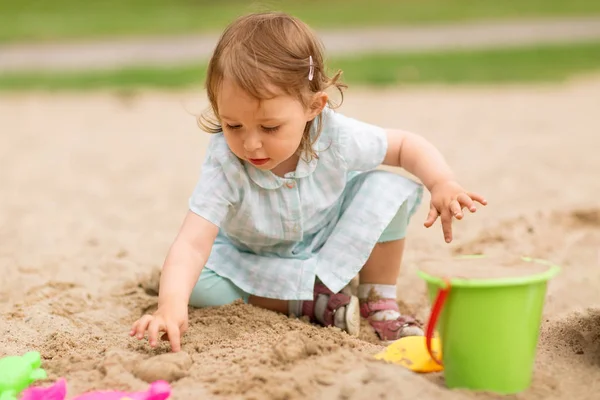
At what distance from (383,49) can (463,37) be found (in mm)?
1294

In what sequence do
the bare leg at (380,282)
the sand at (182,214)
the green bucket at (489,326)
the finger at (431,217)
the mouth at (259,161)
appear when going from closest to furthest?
the green bucket at (489,326) < the sand at (182,214) < the finger at (431,217) < the mouth at (259,161) < the bare leg at (380,282)

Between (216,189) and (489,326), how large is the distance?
0.91 meters

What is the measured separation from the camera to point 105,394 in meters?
1.66

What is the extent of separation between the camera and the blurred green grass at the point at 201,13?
39.0 ft

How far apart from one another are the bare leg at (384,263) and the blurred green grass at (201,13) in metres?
8.89

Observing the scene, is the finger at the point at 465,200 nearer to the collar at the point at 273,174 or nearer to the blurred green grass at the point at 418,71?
the collar at the point at 273,174

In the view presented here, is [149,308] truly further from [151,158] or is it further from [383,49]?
[383,49]

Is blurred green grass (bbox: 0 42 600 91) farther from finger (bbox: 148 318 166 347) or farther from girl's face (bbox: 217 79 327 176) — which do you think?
finger (bbox: 148 318 166 347)

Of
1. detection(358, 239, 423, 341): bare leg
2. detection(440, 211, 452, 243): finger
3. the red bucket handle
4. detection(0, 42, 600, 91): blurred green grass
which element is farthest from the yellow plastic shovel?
detection(0, 42, 600, 91): blurred green grass

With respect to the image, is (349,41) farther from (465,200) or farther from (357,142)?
(465,200)

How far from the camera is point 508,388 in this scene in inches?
62.7

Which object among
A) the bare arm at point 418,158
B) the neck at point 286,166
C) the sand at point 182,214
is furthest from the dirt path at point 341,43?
the neck at point 286,166

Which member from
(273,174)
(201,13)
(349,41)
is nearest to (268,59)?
(273,174)

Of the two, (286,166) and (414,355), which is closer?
(414,355)
